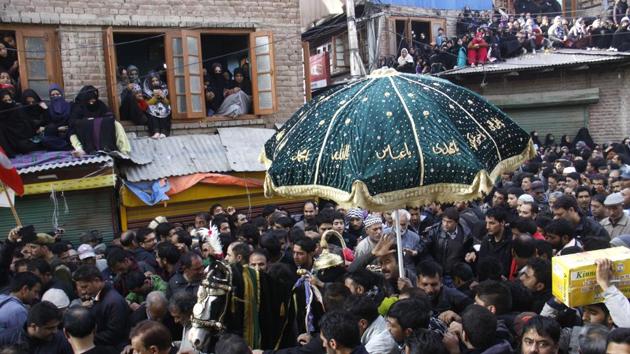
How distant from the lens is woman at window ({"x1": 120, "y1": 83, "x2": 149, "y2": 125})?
38.5 ft

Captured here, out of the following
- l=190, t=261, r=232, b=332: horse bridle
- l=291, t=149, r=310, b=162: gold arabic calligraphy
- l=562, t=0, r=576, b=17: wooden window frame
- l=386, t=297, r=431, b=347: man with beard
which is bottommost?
l=386, t=297, r=431, b=347: man with beard

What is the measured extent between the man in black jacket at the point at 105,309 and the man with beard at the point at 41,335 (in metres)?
0.37

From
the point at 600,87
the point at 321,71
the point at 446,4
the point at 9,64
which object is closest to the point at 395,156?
the point at 9,64

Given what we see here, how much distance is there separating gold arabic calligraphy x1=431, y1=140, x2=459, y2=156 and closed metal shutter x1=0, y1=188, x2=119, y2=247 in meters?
8.57

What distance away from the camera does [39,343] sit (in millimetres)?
4395

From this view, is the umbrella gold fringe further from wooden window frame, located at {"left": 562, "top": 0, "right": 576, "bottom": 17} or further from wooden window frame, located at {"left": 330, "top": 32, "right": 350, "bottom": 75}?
wooden window frame, located at {"left": 562, "top": 0, "right": 576, "bottom": 17}

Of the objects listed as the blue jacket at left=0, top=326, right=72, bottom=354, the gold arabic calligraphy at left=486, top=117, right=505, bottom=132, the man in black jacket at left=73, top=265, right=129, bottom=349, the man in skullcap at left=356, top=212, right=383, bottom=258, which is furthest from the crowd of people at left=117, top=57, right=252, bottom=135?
the gold arabic calligraphy at left=486, top=117, right=505, bottom=132

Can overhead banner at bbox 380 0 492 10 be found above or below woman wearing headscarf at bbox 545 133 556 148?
above

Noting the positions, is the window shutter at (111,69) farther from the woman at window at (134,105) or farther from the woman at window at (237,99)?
the woman at window at (237,99)

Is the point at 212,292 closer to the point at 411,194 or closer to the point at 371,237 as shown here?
the point at 411,194

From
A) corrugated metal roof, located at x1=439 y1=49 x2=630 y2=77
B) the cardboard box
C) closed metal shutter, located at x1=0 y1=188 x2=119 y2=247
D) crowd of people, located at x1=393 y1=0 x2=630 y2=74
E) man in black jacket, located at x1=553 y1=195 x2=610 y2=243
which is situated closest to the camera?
the cardboard box

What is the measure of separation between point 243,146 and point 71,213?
11.3 ft

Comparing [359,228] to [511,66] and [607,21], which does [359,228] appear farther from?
[607,21]

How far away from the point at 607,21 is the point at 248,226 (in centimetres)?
1652
